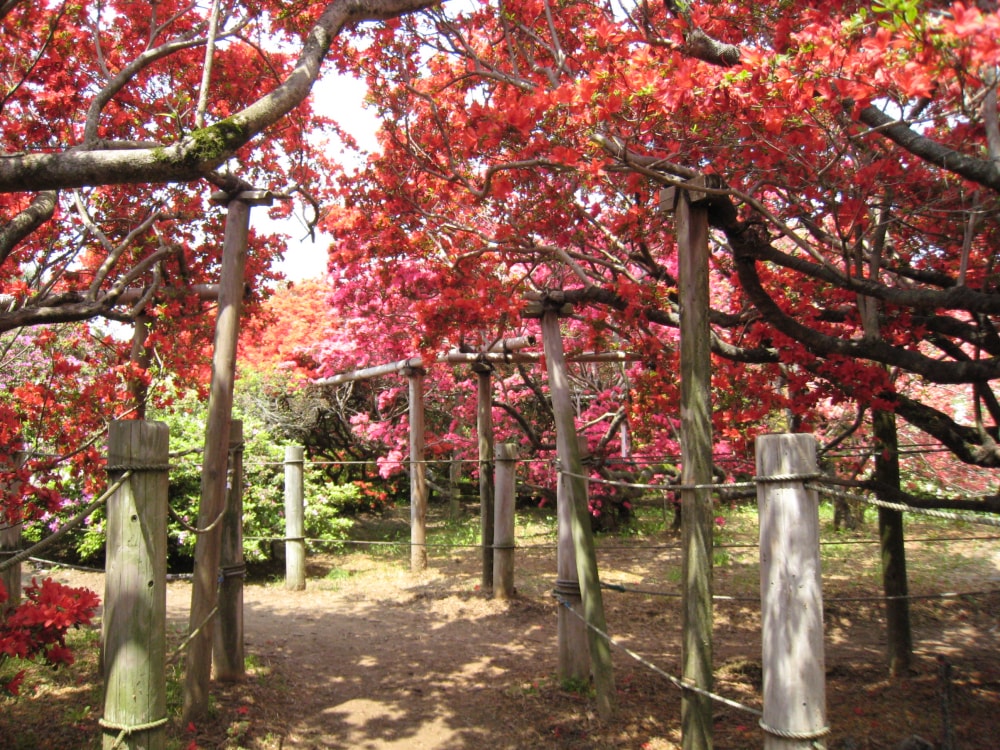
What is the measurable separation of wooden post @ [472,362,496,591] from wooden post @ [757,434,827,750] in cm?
548

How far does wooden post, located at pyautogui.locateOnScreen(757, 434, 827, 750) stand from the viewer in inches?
85.8

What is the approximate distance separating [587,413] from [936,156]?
23.4ft

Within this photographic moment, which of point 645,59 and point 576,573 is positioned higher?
point 645,59

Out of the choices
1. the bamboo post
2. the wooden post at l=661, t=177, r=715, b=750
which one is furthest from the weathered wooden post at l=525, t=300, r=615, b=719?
the bamboo post

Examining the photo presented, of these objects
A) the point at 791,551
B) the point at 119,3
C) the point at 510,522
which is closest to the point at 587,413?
the point at 510,522

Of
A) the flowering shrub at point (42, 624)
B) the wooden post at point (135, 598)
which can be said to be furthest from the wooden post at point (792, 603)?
the flowering shrub at point (42, 624)

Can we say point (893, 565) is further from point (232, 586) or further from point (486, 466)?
point (232, 586)

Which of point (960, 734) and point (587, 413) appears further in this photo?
point (587, 413)

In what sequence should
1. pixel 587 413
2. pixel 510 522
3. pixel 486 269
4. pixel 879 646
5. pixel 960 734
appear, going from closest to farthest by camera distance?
pixel 960 734, pixel 879 646, pixel 486 269, pixel 510 522, pixel 587 413

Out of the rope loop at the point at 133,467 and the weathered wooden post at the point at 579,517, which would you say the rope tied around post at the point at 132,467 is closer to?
the rope loop at the point at 133,467

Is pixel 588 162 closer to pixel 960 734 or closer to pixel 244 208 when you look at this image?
pixel 244 208

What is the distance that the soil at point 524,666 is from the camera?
4117mm

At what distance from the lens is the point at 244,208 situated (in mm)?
4344

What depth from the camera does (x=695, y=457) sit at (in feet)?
11.3
